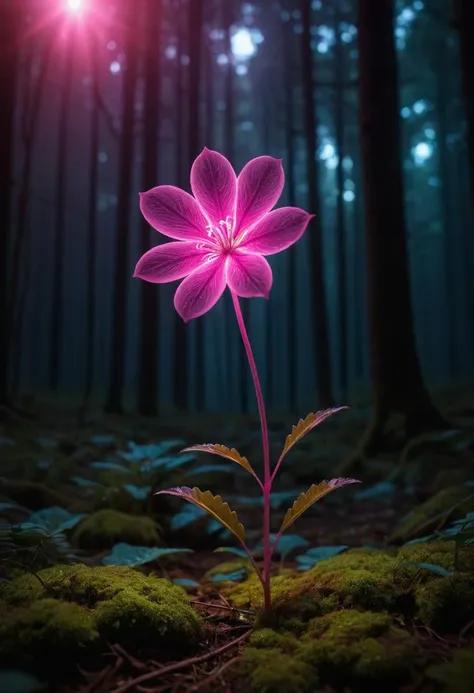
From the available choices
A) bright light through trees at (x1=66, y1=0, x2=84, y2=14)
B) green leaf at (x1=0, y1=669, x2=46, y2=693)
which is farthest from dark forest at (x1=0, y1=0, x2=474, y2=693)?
bright light through trees at (x1=66, y1=0, x2=84, y2=14)

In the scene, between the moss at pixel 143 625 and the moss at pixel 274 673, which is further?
the moss at pixel 143 625

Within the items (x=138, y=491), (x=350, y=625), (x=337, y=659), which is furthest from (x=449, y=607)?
(x=138, y=491)

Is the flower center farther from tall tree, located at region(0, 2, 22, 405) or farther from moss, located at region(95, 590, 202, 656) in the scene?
tall tree, located at region(0, 2, 22, 405)

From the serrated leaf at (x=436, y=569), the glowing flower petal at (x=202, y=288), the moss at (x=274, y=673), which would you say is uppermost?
the glowing flower petal at (x=202, y=288)

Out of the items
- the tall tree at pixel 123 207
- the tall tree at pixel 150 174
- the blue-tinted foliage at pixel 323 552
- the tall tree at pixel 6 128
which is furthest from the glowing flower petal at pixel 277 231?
the tall tree at pixel 123 207

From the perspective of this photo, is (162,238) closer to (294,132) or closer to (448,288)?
(294,132)

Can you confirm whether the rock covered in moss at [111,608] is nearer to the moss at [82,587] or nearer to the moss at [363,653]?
the moss at [82,587]
